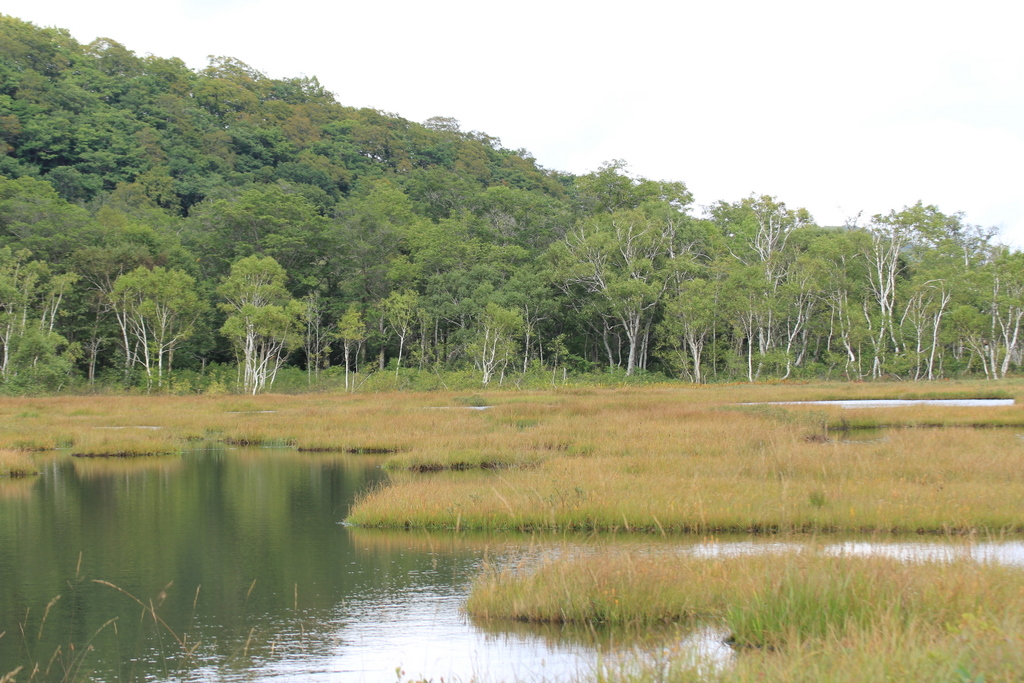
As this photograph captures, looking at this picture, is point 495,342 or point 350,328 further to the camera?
point 350,328

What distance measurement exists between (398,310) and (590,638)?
169 feet

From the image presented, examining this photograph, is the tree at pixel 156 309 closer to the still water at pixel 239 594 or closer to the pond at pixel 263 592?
the still water at pixel 239 594

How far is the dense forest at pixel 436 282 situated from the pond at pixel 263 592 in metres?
36.5

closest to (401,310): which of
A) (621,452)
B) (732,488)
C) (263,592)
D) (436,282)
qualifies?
(436,282)

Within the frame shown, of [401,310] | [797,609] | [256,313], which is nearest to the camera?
[797,609]

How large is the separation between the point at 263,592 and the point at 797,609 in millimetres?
7480

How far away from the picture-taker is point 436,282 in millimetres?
64125

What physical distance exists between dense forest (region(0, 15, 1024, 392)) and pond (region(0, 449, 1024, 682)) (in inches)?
1439

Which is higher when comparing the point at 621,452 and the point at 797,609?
the point at 797,609

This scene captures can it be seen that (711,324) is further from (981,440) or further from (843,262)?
(981,440)

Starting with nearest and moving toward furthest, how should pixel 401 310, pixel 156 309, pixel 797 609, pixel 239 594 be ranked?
pixel 797 609 < pixel 239 594 < pixel 156 309 < pixel 401 310

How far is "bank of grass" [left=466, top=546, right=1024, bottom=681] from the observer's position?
5.82 meters

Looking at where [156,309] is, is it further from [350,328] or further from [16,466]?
[16,466]

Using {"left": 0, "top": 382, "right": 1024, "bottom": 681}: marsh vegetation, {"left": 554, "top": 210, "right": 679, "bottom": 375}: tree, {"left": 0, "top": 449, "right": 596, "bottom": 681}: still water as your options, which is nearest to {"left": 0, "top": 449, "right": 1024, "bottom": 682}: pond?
{"left": 0, "top": 449, "right": 596, "bottom": 681}: still water
